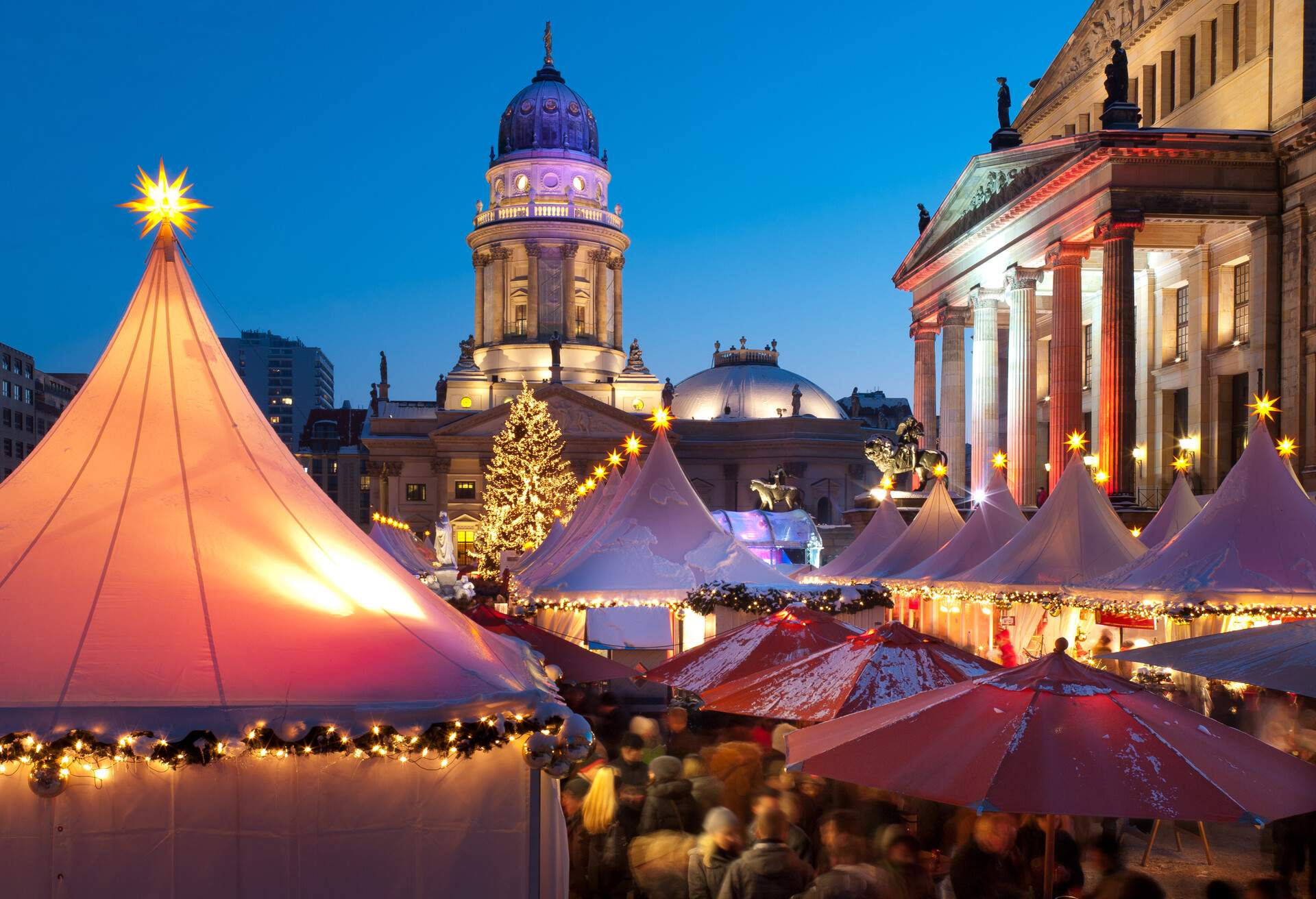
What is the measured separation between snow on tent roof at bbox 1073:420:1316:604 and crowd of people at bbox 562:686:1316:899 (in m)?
6.38

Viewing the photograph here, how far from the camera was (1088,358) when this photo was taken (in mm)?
52219

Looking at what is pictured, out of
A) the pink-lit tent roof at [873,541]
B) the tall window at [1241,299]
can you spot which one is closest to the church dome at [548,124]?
the tall window at [1241,299]

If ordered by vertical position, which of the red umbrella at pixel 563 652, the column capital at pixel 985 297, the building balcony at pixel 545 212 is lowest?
the red umbrella at pixel 563 652

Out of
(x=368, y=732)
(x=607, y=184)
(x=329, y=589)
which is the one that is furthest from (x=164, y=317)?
(x=607, y=184)

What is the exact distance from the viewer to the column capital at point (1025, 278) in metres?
44.4

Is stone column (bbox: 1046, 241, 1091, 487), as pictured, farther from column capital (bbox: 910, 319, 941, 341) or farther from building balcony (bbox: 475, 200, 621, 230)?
building balcony (bbox: 475, 200, 621, 230)

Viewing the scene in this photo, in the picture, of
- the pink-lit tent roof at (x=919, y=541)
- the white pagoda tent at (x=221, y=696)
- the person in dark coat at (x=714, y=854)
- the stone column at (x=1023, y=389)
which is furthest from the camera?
the stone column at (x=1023, y=389)

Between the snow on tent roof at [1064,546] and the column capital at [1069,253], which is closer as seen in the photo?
the snow on tent roof at [1064,546]

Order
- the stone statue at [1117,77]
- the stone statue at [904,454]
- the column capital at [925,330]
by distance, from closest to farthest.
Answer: the stone statue at [1117,77] < the stone statue at [904,454] < the column capital at [925,330]

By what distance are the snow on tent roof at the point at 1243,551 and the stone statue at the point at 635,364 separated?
80262mm

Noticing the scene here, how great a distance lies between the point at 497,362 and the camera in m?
98.9

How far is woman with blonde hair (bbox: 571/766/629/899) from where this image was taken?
32.4 feet

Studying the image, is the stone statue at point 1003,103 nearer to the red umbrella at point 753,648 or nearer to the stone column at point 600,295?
the red umbrella at point 753,648

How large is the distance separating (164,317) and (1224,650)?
9312 millimetres
